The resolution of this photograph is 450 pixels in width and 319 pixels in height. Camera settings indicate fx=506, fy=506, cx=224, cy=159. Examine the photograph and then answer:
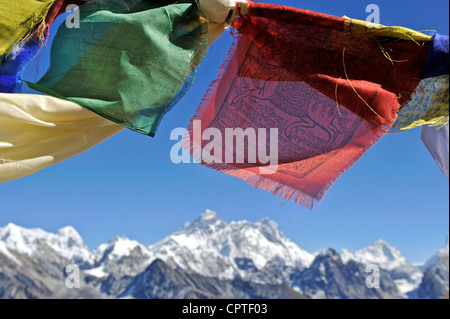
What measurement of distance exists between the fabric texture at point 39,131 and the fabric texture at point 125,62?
5.7 inches

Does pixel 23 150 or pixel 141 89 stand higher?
pixel 141 89

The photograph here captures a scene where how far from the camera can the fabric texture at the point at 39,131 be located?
351cm

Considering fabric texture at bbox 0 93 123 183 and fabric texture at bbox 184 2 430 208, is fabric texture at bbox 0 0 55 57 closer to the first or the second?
fabric texture at bbox 0 93 123 183

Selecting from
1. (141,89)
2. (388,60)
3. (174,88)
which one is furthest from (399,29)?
(141,89)

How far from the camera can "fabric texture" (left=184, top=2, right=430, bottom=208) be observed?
14.1 ft

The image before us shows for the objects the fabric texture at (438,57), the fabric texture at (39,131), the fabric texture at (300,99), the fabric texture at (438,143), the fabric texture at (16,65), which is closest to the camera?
the fabric texture at (39,131)

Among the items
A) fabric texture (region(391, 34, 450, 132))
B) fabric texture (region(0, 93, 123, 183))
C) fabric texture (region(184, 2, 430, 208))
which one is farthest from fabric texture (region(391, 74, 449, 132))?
fabric texture (region(0, 93, 123, 183))

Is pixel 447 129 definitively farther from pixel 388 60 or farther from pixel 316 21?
pixel 316 21

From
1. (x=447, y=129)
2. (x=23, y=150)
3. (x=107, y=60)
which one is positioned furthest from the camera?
(x=447, y=129)

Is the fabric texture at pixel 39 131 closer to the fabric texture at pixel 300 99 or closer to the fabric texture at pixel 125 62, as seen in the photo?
the fabric texture at pixel 125 62

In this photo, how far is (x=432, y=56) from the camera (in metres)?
4.14

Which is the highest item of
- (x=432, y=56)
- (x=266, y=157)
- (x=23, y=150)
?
(x=432, y=56)

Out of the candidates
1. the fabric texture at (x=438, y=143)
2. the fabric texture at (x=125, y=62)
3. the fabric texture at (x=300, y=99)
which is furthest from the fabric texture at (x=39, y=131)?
the fabric texture at (x=438, y=143)
